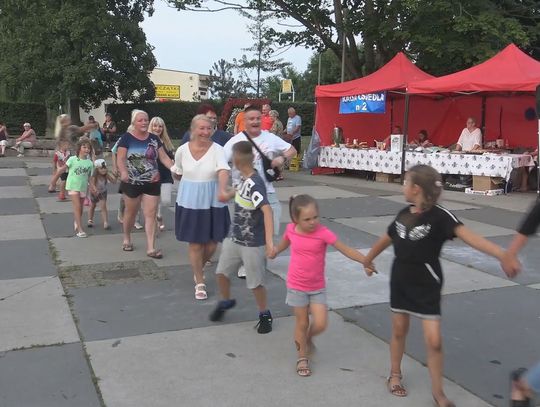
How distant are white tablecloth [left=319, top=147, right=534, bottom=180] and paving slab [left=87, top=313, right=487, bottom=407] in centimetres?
886

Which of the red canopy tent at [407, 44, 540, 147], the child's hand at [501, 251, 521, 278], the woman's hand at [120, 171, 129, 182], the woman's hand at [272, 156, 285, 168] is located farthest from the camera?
the red canopy tent at [407, 44, 540, 147]

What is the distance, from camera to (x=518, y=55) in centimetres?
1296

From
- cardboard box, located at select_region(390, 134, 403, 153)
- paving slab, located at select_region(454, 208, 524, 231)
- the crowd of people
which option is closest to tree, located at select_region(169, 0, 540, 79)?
cardboard box, located at select_region(390, 134, 403, 153)

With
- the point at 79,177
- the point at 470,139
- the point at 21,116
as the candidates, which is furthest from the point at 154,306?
the point at 21,116

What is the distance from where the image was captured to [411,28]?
18438 millimetres

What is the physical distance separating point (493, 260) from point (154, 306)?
391 centimetres

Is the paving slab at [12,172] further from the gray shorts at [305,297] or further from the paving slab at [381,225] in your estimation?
the gray shorts at [305,297]

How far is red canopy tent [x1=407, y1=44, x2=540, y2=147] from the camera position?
1241 cm

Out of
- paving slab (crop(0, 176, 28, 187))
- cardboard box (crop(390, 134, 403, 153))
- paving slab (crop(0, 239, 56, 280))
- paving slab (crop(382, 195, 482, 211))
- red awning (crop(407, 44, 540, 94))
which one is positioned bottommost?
paving slab (crop(0, 239, 56, 280))

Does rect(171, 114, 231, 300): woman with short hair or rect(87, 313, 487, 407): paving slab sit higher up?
rect(171, 114, 231, 300): woman with short hair

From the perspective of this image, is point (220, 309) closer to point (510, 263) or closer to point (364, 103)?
point (510, 263)

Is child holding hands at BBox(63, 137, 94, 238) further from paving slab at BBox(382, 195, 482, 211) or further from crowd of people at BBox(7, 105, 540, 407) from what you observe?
paving slab at BBox(382, 195, 482, 211)

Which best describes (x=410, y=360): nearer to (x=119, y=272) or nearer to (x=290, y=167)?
(x=119, y=272)

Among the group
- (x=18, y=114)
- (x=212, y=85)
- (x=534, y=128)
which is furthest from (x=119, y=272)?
(x=212, y=85)
